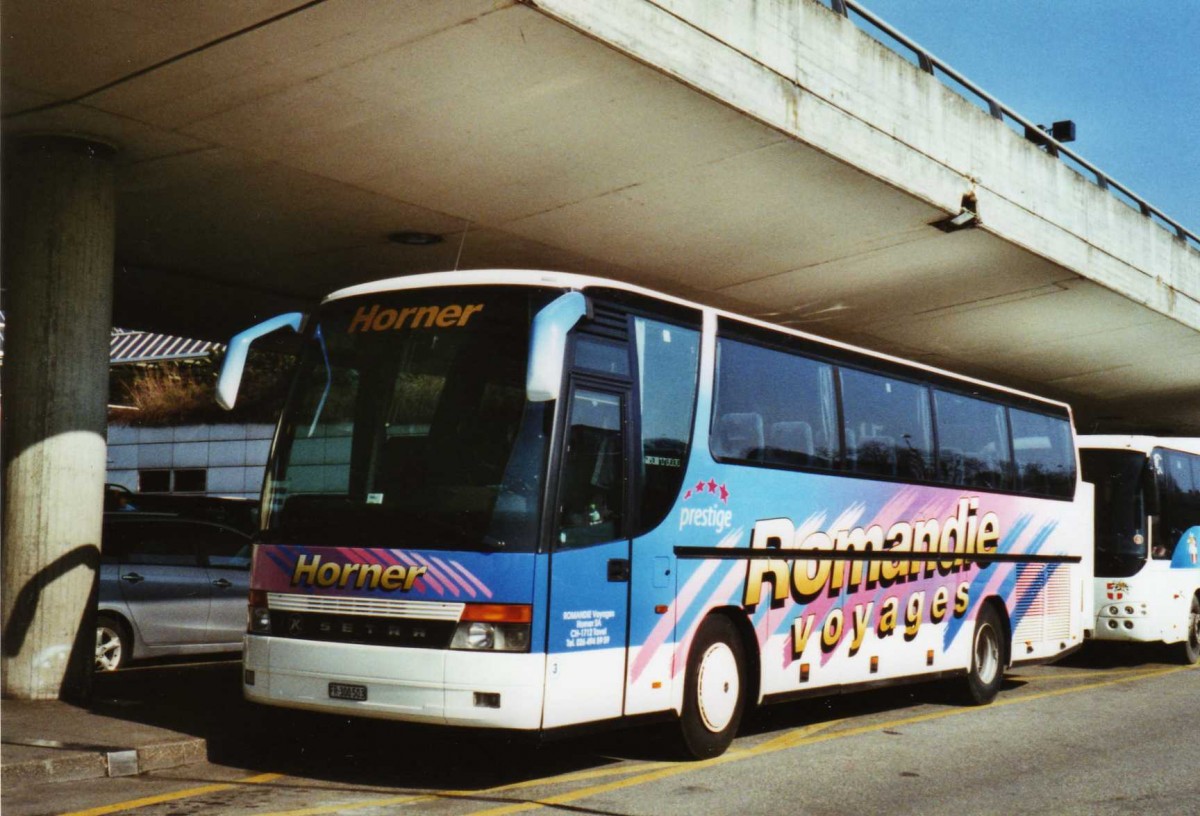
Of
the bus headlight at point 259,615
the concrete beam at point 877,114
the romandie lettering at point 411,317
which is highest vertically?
the concrete beam at point 877,114

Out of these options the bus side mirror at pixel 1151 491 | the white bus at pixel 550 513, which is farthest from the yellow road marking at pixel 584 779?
the bus side mirror at pixel 1151 491

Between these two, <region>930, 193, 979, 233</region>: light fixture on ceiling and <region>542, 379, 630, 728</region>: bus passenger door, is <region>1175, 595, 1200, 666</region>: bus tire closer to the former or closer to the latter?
<region>930, 193, 979, 233</region>: light fixture on ceiling

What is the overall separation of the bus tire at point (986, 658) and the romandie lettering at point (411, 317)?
7268mm

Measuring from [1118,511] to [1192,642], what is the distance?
85.9 inches

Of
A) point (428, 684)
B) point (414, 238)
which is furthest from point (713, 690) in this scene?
point (414, 238)

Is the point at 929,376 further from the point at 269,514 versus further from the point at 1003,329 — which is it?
the point at 1003,329

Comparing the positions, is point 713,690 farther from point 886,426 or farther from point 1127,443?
point 1127,443

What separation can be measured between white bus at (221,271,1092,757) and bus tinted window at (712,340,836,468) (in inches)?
1.0

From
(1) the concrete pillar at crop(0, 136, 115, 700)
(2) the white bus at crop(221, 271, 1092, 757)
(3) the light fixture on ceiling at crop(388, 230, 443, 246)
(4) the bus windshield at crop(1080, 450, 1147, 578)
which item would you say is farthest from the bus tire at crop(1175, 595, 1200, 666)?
(1) the concrete pillar at crop(0, 136, 115, 700)

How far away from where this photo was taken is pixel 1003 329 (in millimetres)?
21266

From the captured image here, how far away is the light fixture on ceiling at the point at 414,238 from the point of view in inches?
579

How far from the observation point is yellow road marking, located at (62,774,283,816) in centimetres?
696

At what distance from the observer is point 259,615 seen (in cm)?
851

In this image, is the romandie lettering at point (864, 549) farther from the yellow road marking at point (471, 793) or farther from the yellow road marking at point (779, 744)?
the yellow road marking at point (471, 793)
